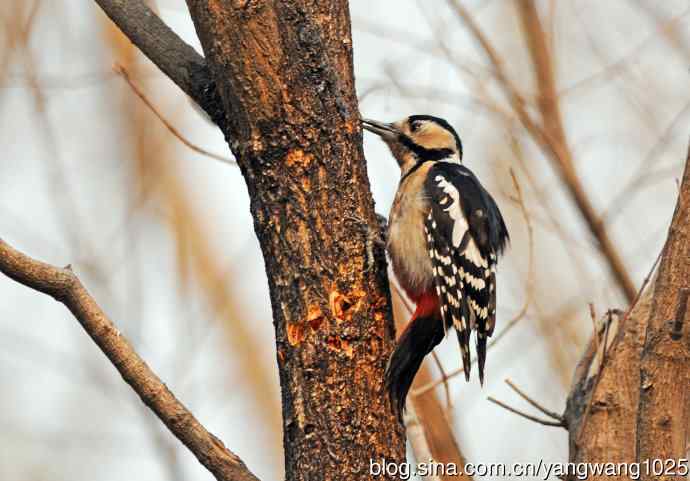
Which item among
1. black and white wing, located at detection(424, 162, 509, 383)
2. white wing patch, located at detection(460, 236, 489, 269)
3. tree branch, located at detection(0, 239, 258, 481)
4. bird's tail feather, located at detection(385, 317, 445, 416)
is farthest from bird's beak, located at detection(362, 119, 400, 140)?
tree branch, located at detection(0, 239, 258, 481)

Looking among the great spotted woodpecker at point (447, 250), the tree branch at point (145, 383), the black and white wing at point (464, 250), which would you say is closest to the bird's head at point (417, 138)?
the great spotted woodpecker at point (447, 250)

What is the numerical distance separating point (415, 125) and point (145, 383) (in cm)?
241

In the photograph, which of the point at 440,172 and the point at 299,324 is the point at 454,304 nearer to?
the point at 440,172

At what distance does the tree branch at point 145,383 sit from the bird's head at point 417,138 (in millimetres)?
2251

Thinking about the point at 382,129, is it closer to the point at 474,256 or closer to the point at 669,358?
the point at 474,256

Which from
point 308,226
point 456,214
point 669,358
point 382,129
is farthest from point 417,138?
point 669,358

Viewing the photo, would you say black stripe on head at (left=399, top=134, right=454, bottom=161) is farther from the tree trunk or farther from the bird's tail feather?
the tree trunk

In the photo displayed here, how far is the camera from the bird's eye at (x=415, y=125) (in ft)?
14.7

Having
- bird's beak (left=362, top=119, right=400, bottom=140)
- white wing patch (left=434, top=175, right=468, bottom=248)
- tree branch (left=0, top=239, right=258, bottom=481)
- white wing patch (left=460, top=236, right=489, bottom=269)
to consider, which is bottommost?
tree branch (left=0, top=239, right=258, bottom=481)

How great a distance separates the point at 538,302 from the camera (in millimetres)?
5770

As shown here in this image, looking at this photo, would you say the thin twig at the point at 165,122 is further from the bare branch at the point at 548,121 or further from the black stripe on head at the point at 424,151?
the bare branch at the point at 548,121

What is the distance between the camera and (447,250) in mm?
3762

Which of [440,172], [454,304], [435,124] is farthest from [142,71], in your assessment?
[454,304]

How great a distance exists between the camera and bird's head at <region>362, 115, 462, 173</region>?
4457 millimetres
